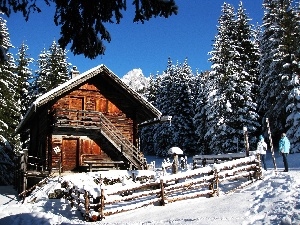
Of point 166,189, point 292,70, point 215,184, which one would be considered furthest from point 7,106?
point 292,70

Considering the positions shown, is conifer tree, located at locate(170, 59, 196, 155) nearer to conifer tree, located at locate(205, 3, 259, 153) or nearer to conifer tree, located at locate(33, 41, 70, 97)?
conifer tree, located at locate(205, 3, 259, 153)

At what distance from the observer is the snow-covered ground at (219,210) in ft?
31.6

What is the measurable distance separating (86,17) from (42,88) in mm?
36740

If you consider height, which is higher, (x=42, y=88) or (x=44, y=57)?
(x=44, y=57)

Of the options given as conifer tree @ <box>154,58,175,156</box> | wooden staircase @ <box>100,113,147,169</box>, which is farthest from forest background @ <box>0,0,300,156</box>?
wooden staircase @ <box>100,113,147,169</box>

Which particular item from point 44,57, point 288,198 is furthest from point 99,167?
point 44,57

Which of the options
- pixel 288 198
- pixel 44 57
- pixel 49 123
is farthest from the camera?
pixel 44 57

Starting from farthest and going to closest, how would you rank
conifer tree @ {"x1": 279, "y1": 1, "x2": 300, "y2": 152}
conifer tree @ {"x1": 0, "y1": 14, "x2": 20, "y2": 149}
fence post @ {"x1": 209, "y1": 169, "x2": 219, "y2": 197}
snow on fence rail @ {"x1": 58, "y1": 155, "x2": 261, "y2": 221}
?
conifer tree @ {"x1": 0, "y1": 14, "x2": 20, "y2": 149} < conifer tree @ {"x1": 279, "y1": 1, "x2": 300, "y2": 152} < fence post @ {"x1": 209, "y1": 169, "x2": 219, "y2": 197} < snow on fence rail @ {"x1": 58, "y1": 155, "x2": 261, "y2": 221}

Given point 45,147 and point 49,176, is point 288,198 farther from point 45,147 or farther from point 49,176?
point 45,147

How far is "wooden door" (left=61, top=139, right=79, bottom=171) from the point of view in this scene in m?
23.6

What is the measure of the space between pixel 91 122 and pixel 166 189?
9690 mm

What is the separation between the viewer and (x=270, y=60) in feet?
115

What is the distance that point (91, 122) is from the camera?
22203mm

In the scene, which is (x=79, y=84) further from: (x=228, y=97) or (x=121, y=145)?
(x=228, y=97)
